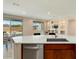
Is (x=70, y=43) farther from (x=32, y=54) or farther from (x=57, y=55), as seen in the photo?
(x=32, y=54)

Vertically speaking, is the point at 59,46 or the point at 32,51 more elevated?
the point at 59,46

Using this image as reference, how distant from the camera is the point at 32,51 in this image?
3.42 meters

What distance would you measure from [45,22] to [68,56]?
17.4 meters

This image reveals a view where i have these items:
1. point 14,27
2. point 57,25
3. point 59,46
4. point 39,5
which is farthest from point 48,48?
point 57,25

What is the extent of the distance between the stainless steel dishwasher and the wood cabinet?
0.41 ft

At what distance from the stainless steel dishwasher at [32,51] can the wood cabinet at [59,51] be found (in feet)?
0.41

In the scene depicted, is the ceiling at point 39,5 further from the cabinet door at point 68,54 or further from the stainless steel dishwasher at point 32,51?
the cabinet door at point 68,54

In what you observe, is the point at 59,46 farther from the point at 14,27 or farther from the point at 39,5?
the point at 14,27

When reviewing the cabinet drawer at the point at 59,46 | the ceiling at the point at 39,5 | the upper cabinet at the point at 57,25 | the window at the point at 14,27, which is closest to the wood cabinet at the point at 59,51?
the cabinet drawer at the point at 59,46

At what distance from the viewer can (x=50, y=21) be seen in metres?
20.3

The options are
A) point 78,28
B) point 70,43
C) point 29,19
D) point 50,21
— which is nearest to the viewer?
point 78,28

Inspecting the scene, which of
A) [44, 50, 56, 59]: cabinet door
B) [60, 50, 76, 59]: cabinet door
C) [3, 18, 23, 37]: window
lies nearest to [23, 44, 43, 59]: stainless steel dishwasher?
[44, 50, 56, 59]: cabinet door

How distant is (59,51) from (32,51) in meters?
0.67

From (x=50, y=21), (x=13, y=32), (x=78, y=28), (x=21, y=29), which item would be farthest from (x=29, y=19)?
(x=78, y=28)
